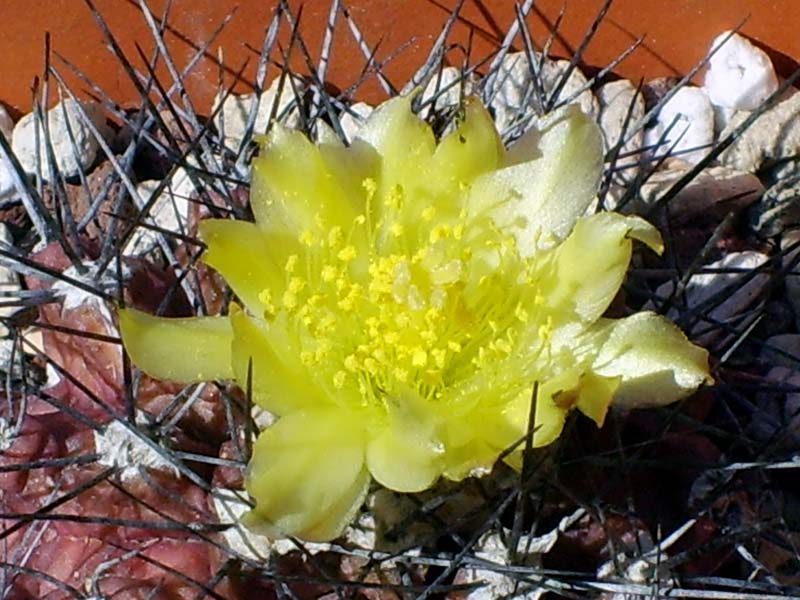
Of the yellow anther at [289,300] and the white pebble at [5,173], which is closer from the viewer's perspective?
the yellow anther at [289,300]

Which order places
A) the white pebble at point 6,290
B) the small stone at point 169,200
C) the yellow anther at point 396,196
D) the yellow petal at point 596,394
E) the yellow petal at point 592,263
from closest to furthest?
the yellow petal at point 596,394 < the yellow petal at point 592,263 < the yellow anther at point 396,196 < the white pebble at point 6,290 < the small stone at point 169,200

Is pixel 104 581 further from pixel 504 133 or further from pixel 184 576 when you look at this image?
pixel 504 133

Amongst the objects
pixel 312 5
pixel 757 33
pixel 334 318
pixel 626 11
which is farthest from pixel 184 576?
pixel 757 33

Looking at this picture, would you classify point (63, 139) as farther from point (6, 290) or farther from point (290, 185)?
point (290, 185)

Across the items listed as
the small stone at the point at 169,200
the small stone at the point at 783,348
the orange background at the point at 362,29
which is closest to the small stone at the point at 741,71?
the orange background at the point at 362,29

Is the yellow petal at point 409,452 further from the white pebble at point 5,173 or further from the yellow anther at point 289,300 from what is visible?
the white pebble at point 5,173

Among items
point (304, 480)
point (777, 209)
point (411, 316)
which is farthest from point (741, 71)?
point (304, 480)
